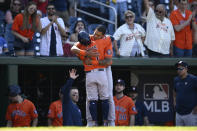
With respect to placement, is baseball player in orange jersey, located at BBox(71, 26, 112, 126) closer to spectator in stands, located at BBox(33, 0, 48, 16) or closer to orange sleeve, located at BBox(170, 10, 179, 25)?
orange sleeve, located at BBox(170, 10, 179, 25)

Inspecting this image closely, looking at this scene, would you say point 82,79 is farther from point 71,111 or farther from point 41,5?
point 71,111

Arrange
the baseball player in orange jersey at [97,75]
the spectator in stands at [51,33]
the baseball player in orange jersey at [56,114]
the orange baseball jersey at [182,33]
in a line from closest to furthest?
the baseball player in orange jersey at [97,75] → the baseball player in orange jersey at [56,114] → the spectator in stands at [51,33] → the orange baseball jersey at [182,33]

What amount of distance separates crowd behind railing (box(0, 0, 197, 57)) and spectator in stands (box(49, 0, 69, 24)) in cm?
27

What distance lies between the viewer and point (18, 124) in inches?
473

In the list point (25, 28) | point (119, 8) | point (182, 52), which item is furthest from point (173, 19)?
point (25, 28)

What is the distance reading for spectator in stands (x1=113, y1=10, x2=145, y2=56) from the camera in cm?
→ 1305

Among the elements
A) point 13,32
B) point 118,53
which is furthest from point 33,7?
point 118,53

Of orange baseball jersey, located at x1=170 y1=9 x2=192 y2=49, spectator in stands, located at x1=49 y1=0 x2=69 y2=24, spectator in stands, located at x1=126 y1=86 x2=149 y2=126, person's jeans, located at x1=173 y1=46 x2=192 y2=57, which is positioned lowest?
spectator in stands, located at x1=126 y1=86 x2=149 y2=126

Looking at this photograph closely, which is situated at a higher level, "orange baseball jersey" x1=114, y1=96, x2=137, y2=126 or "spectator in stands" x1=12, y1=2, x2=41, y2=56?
"spectator in stands" x1=12, y1=2, x2=41, y2=56

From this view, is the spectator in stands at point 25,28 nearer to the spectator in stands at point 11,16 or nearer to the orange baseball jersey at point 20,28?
the orange baseball jersey at point 20,28

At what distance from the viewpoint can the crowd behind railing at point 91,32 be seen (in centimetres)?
1257

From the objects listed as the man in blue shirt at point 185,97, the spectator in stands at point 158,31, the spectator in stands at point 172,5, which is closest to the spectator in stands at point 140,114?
the spectator in stands at point 158,31

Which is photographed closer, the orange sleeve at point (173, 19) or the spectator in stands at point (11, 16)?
the spectator in stands at point (11, 16)

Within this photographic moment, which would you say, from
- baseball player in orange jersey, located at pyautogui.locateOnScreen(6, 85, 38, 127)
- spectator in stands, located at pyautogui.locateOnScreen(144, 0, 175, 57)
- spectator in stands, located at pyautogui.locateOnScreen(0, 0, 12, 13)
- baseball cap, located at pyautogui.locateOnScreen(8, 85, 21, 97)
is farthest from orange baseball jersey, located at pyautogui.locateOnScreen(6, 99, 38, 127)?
spectator in stands, located at pyautogui.locateOnScreen(0, 0, 12, 13)
